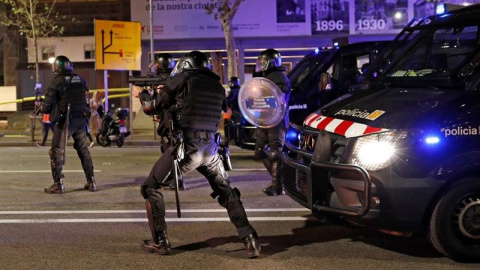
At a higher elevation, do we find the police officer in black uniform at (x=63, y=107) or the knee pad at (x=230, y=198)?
the police officer in black uniform at (x=63, y=107)

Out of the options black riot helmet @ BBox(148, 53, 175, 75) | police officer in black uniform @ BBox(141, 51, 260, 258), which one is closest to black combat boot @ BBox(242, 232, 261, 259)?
police officer in black uniform @ BBox(141, 51, 260, 258)

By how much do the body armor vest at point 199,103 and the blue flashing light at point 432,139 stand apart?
188 centimetres

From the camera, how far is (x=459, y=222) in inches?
208

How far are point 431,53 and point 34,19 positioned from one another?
66.2 feet

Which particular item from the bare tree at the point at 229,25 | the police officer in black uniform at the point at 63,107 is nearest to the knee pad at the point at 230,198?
the police officer in black uniform at the point at 63,107

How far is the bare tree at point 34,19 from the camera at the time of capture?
914 inches

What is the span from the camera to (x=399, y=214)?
518 centimetres

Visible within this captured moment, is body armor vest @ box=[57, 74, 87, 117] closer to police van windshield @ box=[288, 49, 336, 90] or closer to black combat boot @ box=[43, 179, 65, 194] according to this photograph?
black combat boot @ box=[43, 179, 65, 194]

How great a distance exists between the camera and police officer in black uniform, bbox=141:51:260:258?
571cm

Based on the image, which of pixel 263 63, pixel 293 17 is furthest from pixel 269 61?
pixel 293 17

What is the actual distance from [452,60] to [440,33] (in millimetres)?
535

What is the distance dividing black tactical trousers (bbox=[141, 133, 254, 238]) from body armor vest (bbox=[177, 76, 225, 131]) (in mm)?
139

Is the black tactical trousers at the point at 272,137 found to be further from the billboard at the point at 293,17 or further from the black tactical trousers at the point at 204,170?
the billboard at the point at 293,17

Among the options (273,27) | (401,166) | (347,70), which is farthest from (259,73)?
(273,27)
